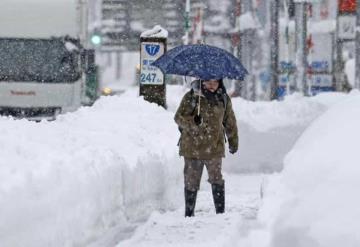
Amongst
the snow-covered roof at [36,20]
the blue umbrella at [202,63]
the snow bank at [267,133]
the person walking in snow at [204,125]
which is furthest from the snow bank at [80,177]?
the snow-covered roof at [36,20]

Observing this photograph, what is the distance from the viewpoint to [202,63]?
9953 mm

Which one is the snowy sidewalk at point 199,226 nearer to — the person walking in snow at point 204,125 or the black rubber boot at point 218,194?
the black rubber boot at point 218,194

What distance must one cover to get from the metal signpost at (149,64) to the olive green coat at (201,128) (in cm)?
672

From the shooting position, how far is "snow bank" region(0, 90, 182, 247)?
6.66m

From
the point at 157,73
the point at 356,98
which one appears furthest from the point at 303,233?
the point at 157,73

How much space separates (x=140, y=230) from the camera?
9203 mm

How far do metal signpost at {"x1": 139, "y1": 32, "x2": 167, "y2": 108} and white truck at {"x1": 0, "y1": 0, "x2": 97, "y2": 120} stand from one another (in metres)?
4.89

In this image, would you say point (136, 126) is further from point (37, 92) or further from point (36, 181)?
point (37, 92)

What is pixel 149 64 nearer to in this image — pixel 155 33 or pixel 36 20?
pixel 155 33

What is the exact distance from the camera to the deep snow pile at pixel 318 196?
14.6ft

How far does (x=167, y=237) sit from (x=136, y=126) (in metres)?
4.77

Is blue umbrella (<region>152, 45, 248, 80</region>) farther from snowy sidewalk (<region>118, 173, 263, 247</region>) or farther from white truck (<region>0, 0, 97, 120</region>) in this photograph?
white truck (<region>0, 0, 97, 120</region>)

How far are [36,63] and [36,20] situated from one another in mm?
1012

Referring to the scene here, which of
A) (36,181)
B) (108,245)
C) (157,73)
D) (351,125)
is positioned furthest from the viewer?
(157,73)
